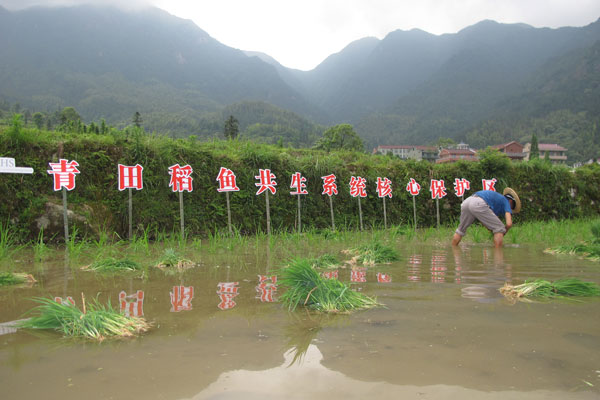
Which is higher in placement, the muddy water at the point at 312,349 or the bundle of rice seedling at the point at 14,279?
the bundle of rice seedling at the point at 14,279

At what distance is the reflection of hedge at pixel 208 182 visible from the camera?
6.50 meters

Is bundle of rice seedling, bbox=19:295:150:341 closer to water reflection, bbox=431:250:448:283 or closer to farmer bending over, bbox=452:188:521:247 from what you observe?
water reflection, bbox=431:250:448:283

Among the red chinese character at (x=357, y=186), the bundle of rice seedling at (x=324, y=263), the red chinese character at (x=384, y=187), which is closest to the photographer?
the bundle of rice seedling at (x=324, y=263)

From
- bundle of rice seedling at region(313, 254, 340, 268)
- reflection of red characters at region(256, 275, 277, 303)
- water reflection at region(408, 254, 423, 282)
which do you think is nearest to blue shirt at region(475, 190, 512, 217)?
water reflection at region(408, 254, 423, 282)

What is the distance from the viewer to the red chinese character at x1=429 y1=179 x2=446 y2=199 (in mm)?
11312

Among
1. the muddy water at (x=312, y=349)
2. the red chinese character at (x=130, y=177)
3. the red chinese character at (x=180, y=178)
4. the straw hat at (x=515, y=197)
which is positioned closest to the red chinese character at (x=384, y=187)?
the straw hat at (x=515, y=197)

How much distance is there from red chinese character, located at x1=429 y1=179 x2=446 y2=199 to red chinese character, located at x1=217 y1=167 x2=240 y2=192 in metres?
6.15

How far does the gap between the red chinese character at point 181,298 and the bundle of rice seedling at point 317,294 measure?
27.3 inches

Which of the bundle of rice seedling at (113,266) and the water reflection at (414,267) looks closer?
the water reflection at (414,267)

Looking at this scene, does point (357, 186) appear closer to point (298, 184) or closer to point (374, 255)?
point (298, 184)

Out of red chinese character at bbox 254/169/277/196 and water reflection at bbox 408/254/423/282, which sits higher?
red chinese character at bbox 254/169/277/196

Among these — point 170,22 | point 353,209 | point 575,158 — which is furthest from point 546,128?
point 170,22

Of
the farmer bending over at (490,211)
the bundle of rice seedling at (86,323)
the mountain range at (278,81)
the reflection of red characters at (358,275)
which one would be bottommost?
the reflection of red characters at (358,275)

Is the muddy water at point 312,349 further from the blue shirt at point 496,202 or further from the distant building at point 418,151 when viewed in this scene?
the distant building at point 418,151
